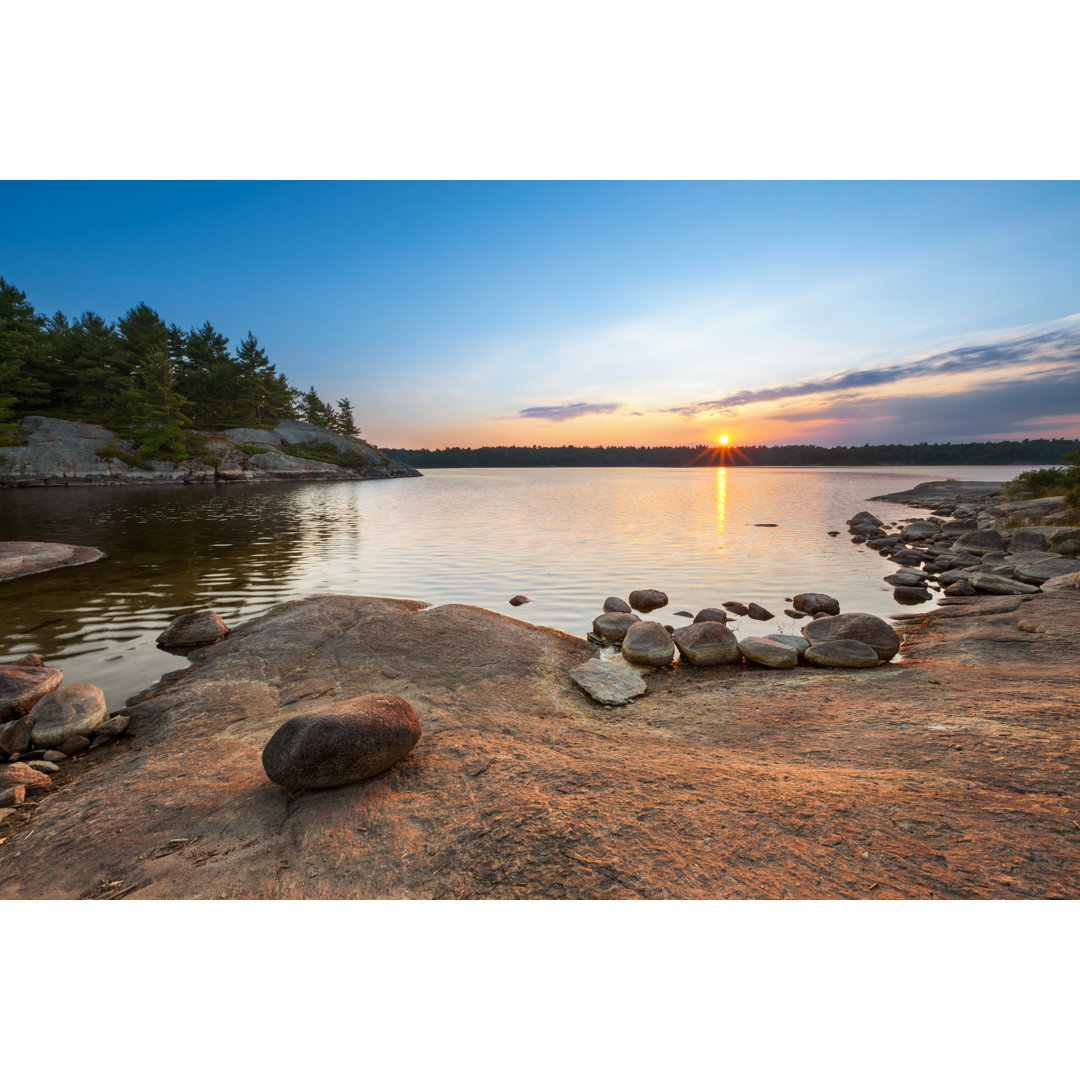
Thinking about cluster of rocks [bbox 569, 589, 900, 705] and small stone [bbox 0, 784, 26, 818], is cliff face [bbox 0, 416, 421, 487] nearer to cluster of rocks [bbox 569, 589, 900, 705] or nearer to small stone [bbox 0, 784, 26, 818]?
small stone [bbox 0, 784, 26, 818]

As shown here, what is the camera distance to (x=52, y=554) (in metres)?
14.6

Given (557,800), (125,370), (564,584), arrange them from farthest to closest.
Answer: (125,370)
(564,584)
(557,800)

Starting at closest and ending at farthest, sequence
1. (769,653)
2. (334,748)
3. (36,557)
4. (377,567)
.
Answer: (334,748) → (769,653) → (36,557) → (377,567)

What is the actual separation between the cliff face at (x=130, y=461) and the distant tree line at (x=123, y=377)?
1757mm

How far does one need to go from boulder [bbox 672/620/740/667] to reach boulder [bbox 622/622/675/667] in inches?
9.8

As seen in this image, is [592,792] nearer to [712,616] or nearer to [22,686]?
[22,686]

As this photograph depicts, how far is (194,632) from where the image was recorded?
8344 millimetres

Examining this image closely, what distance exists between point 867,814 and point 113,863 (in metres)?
4.72

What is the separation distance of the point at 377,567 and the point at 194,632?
7692 mm

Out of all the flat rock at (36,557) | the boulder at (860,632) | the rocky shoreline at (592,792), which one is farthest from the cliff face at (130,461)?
the boulder at (860,632)

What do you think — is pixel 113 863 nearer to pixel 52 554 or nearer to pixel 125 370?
pixel 52 554

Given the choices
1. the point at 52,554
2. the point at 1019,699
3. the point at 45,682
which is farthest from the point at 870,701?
the point at 52,554

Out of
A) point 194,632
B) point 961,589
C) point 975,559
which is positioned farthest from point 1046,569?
point 194,632

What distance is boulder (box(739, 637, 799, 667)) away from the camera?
712cm
